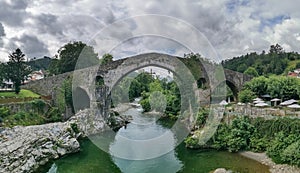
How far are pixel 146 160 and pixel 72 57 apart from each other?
22561mm

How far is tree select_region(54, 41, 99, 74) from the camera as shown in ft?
114

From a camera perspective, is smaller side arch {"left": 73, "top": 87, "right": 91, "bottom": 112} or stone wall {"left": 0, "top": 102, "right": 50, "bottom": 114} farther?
smaller side arch {"left": 73, "top": 87, "right": 91, "bottom": 112}

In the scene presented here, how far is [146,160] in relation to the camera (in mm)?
15414

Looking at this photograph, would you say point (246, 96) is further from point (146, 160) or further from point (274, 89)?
point (146, 160)

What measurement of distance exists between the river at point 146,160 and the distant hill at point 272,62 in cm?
4197

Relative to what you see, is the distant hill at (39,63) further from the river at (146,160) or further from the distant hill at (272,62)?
the river at (146,160)

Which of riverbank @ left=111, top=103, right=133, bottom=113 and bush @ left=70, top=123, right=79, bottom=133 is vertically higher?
riverbank @ left=111, top=103, right=133, bottom=113

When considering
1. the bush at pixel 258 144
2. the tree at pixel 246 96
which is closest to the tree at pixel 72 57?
the tree at pixel 246 96

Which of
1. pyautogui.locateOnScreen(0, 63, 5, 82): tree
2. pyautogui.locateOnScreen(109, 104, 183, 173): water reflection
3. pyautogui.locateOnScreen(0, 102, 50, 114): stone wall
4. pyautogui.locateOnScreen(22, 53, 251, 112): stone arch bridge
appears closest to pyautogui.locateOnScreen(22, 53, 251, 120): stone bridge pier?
pyautogui.locateOnScreen(22, 53, 251, 112): stone arch bridge

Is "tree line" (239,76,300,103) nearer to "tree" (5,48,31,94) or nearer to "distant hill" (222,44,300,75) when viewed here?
"tree" (5,48,31,94)

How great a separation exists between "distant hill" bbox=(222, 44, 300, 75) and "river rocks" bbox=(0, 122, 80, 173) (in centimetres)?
4565

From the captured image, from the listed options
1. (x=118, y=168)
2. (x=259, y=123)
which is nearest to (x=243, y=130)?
(x=259, y=123)

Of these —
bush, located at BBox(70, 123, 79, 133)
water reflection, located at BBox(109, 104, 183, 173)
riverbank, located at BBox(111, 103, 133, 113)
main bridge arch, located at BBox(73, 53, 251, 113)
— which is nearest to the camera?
water reflection, located at BBox(109, 104, 183, 173)

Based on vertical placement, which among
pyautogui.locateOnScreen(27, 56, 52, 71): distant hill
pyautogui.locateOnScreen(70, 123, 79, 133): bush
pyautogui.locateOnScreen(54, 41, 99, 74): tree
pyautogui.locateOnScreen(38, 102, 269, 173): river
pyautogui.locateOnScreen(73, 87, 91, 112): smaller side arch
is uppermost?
pyautogui.locateOnScreen(27, 56, 52, 71): distant hill
